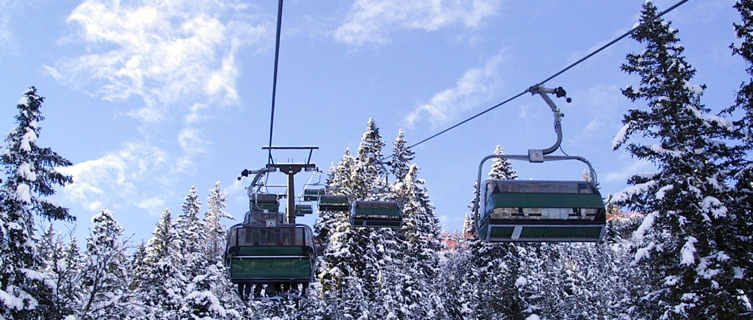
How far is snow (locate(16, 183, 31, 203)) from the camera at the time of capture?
22266mm

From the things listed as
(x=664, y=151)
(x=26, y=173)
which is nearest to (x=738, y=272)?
(x=664, y=151)

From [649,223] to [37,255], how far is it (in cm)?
2241

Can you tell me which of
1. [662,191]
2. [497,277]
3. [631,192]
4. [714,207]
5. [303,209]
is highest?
[303,209]

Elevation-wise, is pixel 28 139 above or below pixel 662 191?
above

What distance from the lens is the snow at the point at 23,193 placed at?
22.3m

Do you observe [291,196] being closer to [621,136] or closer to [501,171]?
[621,136]

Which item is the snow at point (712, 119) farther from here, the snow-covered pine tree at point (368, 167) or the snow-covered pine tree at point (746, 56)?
the snow-covered pine tree at point (368, 167)

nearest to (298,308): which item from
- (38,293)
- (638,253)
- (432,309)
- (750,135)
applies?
(432,309)

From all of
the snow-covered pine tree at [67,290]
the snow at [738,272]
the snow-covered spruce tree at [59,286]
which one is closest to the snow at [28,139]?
the snow-covered spruce tree at [59,286]

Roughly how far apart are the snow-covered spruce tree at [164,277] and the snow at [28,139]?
1119 centimetres

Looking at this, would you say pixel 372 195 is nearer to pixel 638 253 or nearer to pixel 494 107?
pixel 638 253

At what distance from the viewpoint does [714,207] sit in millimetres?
19328

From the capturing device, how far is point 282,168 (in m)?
28.6

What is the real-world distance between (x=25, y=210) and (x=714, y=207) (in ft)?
80.1
